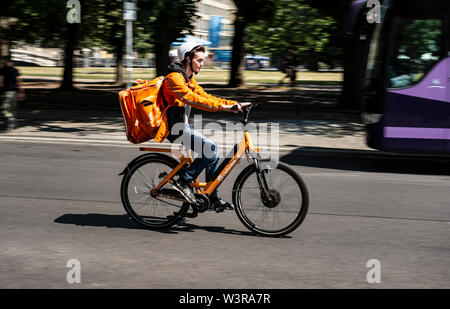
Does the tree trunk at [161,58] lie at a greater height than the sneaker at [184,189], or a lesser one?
greater

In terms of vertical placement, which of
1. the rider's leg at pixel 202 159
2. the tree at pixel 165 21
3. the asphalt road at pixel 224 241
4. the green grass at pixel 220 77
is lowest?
the green grass at pixel 220 77

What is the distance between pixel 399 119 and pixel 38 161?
5.71 metres

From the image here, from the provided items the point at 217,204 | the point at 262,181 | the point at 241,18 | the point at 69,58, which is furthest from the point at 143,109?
the point at 69,58

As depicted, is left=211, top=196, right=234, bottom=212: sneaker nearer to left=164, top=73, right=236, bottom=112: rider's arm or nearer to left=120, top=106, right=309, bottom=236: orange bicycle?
left=120, top=106, right=309, bottom=236: orange bicycle

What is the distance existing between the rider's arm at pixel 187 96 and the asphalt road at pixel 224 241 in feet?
3.87

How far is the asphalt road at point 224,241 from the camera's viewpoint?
14.4 feet

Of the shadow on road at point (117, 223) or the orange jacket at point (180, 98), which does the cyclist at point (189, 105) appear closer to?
the orange jacket at point (180, 98)

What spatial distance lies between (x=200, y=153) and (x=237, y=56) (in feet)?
80.0

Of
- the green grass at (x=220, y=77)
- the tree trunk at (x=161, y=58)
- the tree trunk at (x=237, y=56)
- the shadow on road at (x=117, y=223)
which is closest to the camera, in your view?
the shadow on road at (x=117, y=223)

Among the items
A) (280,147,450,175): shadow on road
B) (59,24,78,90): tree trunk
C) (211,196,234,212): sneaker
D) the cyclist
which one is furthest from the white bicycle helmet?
(59,24,78,90): tree trunk

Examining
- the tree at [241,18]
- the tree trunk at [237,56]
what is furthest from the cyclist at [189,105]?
the tree trunk at [237,56]

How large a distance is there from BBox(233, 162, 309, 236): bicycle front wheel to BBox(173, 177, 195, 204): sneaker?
0.39 meters

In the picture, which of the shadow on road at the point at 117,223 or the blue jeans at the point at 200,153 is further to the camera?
the shadow on road at the point at 117,223

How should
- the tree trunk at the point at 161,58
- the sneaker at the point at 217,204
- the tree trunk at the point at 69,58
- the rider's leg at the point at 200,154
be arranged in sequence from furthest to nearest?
the tree trunk at the point at 69,58 → the tree trunk at the point at 161,58 → the sneaker at the point at 217,204 → the rider's leg at the point at 200,154
